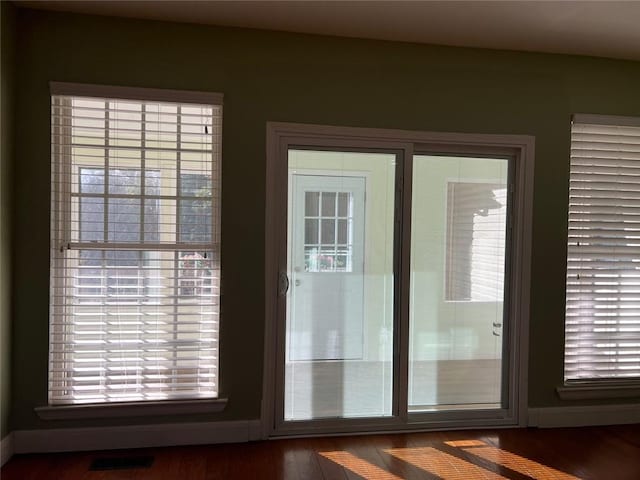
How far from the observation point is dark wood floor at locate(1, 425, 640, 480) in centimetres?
279

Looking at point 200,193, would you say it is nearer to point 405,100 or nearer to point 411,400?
point 405,100

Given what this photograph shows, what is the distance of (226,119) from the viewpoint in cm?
315

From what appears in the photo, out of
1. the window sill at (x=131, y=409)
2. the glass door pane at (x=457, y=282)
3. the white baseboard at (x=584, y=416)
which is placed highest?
the glass door pane at (x=457, y=282)

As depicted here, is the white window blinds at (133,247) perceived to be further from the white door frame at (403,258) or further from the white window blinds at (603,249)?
the white window blinds at (603,249)

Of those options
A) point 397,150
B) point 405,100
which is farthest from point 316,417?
point 405,100

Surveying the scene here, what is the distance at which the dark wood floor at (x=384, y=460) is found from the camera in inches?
110

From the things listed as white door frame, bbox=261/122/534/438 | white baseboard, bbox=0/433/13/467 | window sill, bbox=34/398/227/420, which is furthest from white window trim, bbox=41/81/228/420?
white door frame, bbox=261/122/534/438

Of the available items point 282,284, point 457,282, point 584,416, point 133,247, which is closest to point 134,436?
point 133,247

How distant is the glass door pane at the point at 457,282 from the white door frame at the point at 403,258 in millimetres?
72

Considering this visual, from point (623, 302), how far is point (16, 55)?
435 cm

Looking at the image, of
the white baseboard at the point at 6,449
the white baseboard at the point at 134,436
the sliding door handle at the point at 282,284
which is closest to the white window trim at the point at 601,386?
the sliding door handle at the point at 282,284

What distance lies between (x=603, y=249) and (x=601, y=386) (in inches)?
39.2

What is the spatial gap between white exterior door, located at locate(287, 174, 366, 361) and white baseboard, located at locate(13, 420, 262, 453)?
1.94 ft

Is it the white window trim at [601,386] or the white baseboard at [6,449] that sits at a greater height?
the white window trim at [601,386]
